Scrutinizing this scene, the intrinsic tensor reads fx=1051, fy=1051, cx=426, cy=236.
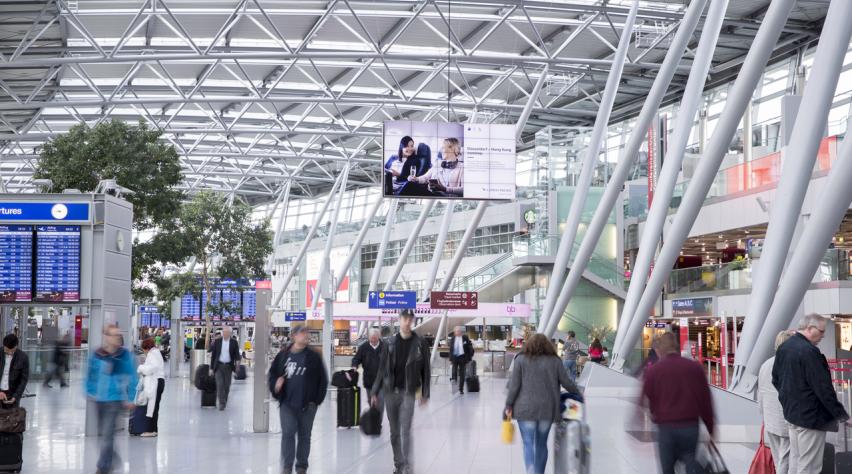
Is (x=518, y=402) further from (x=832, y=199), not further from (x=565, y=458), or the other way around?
(x=832, y=199)

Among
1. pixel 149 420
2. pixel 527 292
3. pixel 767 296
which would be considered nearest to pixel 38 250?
pixel 149 420

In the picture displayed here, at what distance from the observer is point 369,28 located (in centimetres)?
3784

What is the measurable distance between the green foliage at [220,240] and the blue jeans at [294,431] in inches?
1223

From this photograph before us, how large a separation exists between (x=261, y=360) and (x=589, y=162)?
15.9m

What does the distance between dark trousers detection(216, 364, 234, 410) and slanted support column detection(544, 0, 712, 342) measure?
955 cm

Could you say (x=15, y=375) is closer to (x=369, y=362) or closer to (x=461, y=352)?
(x=369, y=362)

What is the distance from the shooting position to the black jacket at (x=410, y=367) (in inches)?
442

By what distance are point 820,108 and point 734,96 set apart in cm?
394

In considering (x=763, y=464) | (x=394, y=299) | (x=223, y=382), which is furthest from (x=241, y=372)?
(x=394, y=299)

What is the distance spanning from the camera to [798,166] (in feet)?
48.4

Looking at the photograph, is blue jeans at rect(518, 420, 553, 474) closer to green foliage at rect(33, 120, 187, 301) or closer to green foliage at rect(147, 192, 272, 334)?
green foliage at rect(33, 120, 187, 301)

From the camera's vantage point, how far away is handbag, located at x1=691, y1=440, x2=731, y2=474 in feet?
27.5

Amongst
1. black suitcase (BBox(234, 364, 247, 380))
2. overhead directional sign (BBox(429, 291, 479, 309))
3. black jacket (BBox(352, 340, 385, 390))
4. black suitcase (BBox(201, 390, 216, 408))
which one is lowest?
black suitcase (BBox(201, 390, 216, 408))

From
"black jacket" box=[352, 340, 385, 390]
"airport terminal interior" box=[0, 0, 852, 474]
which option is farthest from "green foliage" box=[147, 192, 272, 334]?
"black jacket" box=[352, 340, 385, 390]
